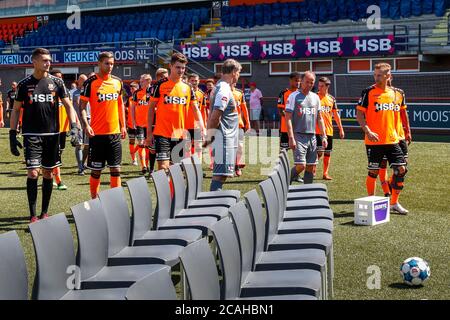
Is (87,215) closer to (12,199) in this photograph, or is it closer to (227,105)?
(227,105)

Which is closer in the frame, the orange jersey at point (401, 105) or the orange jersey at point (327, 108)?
the orange jersey at point (401, 105)

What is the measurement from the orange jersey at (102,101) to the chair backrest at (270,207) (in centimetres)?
356

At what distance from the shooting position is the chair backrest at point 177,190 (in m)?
Result: 6.38

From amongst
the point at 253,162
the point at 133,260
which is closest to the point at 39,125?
the point at 133,260

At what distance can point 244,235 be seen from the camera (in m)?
4.30

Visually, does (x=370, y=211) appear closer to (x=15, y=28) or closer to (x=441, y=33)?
(x=441, y=33)

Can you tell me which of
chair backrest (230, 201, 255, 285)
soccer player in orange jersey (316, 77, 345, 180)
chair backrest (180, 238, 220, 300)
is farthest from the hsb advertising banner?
chair backrest (180, 238, 220, 300)

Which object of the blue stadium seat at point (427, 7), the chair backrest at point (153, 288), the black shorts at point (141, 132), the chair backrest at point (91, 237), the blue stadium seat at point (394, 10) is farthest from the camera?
the blue stadium seat at point (394, 10)

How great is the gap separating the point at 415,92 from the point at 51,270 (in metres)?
21.0

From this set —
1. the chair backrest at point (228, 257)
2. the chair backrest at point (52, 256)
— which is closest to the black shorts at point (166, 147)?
the chair backrest at point (52, 256)

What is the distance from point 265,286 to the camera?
4.15m

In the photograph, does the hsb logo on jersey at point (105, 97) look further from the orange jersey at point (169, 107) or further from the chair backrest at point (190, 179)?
the chair backrest at point (190, 179)

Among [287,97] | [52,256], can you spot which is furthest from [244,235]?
[287,97]

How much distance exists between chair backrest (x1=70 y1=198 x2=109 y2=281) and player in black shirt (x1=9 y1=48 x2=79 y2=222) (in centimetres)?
358
